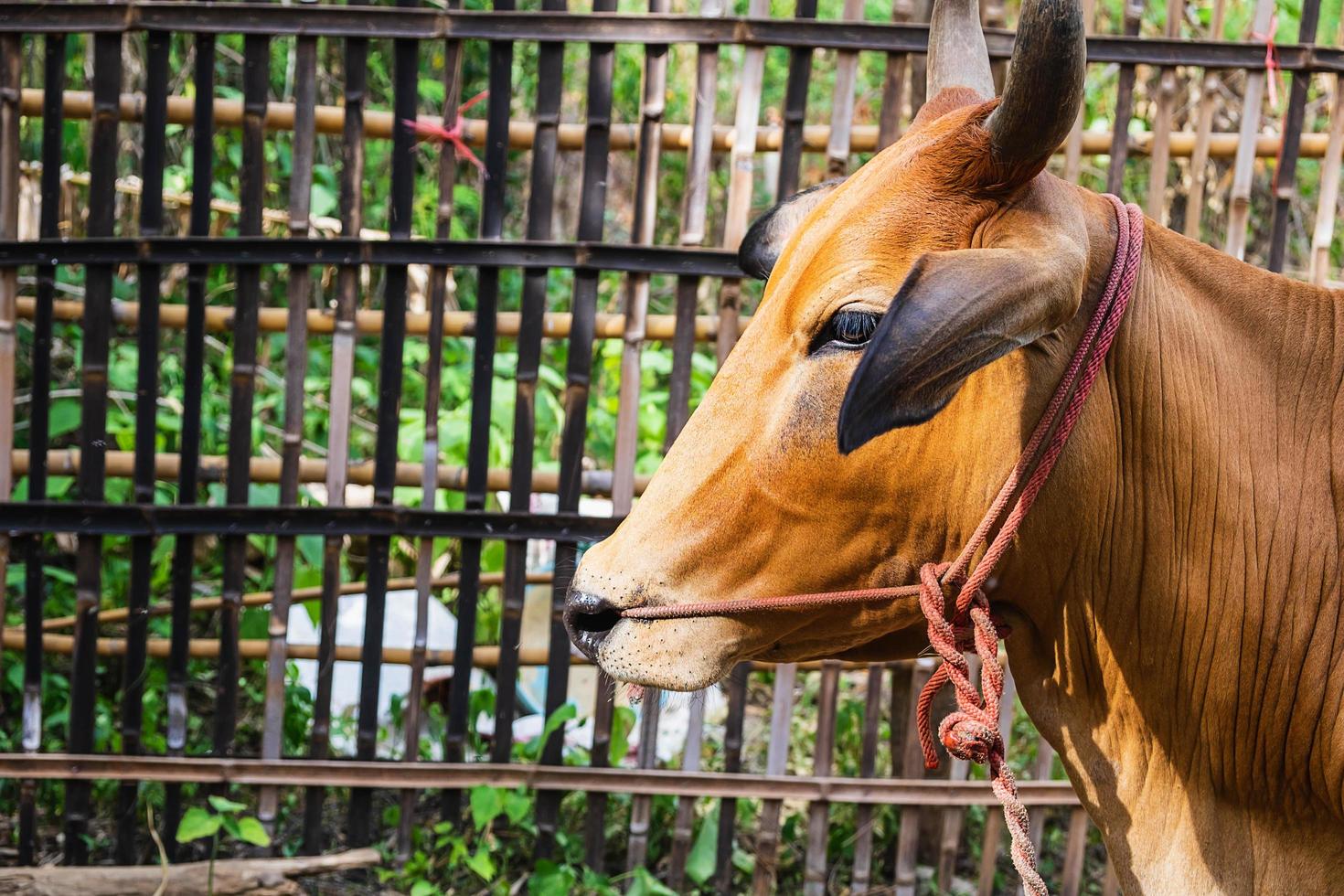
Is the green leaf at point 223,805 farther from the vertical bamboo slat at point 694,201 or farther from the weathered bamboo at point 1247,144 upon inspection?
the weathered bamboo at point 1247,144

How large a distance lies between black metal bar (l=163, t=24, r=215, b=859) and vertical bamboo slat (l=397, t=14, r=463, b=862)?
69cm

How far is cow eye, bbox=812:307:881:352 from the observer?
1912mm

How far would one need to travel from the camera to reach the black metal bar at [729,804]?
158 inches

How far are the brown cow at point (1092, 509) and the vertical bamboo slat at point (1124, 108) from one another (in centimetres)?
180

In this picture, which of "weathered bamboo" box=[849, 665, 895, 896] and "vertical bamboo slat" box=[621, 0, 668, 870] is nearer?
"vertical bamboo slat" box=[621, 0, 668, 870]

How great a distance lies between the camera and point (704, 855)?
413cm

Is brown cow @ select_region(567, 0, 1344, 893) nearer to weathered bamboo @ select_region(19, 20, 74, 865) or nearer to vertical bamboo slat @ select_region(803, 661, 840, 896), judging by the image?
vertical bamboo slat @ select_region(803, 661, 840, 896)

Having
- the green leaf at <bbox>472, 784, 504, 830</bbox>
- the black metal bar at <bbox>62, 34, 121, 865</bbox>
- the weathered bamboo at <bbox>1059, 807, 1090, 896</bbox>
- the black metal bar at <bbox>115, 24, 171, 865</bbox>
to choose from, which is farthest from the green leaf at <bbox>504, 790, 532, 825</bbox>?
the weathered bamboo at <bbox>1059, 807, 1090, 896</bbox>

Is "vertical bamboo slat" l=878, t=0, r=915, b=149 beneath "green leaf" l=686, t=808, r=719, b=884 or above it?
above

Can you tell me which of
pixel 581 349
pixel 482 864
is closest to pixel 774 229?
pixel 581 349

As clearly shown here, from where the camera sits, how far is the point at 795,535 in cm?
200

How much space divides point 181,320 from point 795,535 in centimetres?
315

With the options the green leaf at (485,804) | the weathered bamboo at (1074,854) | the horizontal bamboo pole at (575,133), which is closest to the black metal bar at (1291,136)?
the horizontal bamboo pole at (575,133)

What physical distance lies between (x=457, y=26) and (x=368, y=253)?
2.34ft
